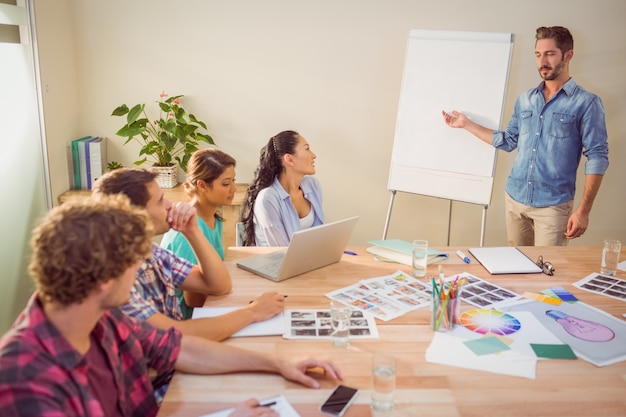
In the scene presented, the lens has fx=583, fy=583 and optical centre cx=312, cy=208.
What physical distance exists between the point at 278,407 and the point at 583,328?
103cm

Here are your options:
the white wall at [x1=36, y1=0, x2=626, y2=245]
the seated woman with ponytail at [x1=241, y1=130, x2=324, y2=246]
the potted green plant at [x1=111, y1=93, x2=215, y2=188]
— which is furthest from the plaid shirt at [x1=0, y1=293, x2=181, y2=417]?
the white wall at [x1=36, y1=0, x2=626, y2=245]

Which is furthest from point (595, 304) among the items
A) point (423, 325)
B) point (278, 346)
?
point (278, 346)

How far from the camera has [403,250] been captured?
7.95 ft

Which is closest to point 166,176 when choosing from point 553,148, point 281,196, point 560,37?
point 281,196

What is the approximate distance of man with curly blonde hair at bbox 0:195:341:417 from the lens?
3.30 feet

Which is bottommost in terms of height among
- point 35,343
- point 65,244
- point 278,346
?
point 278,346

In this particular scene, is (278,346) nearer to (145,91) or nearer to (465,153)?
(465,153)

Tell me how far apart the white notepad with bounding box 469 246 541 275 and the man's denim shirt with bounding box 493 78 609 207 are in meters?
0.82

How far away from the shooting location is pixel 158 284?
1868 mm

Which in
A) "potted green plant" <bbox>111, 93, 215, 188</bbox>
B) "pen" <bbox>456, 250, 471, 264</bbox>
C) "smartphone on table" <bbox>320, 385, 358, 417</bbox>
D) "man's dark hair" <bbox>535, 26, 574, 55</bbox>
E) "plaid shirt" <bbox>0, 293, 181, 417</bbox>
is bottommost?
"smartphone on table" <bbox>320, 385, 358, 417</bbox>

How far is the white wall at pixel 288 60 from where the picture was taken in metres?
3.81

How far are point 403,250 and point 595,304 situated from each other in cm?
74

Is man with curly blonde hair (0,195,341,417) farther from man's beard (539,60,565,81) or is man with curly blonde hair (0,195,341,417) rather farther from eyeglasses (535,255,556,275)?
man's beard (539,60,565,81)

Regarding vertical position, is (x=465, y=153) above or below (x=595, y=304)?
above
